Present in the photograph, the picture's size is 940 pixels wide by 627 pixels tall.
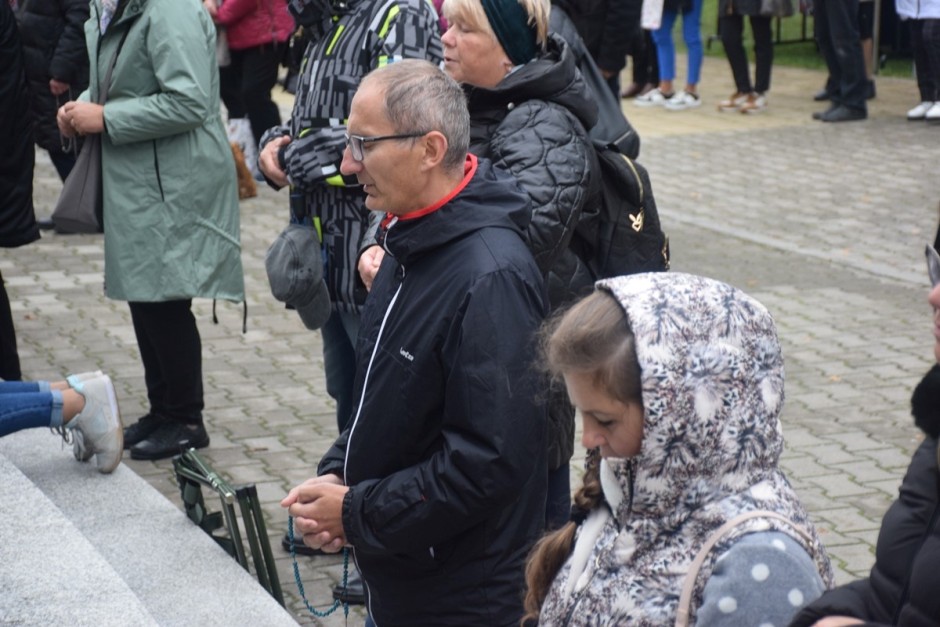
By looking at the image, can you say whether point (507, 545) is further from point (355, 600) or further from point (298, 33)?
point (298, 33)

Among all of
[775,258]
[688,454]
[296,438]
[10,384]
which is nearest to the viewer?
[688,454]

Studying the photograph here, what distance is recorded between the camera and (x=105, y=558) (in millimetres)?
4473

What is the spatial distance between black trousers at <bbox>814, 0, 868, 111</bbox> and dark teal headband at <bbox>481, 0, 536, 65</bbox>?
10.5 metres

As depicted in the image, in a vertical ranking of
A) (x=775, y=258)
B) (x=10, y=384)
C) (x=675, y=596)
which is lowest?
(x=775, y=258)

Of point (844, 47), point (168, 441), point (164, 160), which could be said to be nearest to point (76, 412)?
point (168, 441)

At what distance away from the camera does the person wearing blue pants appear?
48.0 ft

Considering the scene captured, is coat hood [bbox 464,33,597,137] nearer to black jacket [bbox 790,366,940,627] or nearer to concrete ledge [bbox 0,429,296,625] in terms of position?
concrete ledge [bbox 0,429,296,625]

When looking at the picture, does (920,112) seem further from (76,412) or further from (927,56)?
(76,412)

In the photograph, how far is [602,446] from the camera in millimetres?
2189

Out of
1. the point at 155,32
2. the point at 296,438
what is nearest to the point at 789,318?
the point at 296,438

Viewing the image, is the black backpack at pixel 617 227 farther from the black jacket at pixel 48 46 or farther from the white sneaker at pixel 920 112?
the white sneaker at pixel 920 112

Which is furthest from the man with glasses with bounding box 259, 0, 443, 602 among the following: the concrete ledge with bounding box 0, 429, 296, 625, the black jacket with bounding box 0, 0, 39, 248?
the black jacket with bounding box 0, 0, 39, 248

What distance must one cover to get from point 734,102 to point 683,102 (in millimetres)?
537

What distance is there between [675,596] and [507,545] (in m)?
0.88
